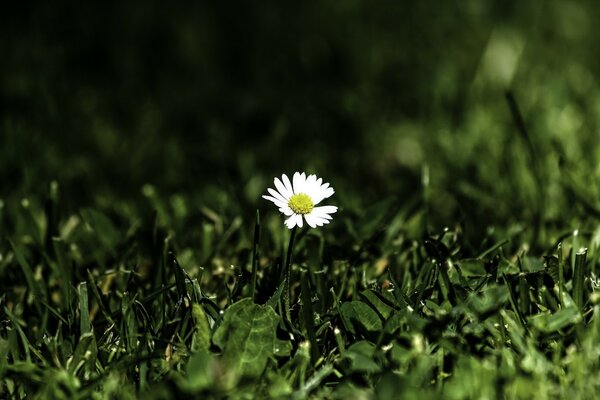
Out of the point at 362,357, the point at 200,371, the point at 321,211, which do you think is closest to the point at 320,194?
the point at 321,211

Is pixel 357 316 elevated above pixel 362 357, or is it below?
above

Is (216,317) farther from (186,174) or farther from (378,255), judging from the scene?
(186,174)

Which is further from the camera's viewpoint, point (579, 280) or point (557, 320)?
point (579, 280)

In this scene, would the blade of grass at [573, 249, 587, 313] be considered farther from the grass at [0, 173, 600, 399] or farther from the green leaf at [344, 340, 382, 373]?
the green leaf at [344, 340, 382, 373]

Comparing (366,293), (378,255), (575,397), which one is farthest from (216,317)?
(575,397)

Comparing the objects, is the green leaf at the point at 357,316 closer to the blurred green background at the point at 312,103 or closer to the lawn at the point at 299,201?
the lawn at the point at 299,201

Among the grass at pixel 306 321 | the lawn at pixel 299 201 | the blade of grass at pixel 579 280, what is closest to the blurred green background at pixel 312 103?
the lawn at pixel 299 201

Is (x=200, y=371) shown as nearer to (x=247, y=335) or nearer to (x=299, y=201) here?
(x=247, y=335)
